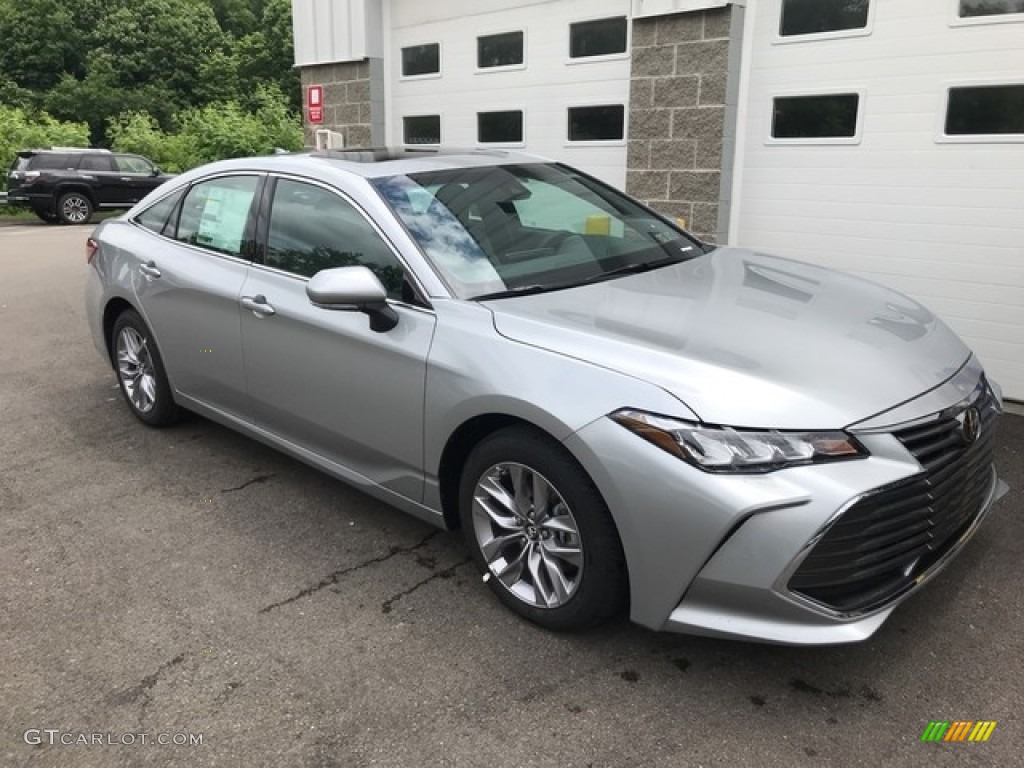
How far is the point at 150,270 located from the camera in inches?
177

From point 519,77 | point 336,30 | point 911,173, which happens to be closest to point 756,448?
point 911,173

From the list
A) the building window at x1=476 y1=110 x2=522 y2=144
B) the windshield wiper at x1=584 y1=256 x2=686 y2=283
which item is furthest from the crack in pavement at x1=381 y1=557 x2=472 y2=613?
the building window at x1=476 y1=110 x2=522 y2=144

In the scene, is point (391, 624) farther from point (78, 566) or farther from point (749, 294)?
point (749, 294)

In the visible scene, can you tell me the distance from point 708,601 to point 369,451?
151 centimetres

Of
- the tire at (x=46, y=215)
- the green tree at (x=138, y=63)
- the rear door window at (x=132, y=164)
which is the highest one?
the green tree at (x=138, y=63)

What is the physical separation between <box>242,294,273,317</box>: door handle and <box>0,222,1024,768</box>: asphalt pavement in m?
0.91

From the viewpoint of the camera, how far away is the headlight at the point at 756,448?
2.36m

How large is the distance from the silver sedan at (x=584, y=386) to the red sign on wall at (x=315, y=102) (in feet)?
18.4

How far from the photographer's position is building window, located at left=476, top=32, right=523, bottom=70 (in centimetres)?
771

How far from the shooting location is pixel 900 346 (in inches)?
113

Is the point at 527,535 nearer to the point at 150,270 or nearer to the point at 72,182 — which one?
the point at 150,270

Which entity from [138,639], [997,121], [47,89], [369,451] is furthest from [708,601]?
[47,89]

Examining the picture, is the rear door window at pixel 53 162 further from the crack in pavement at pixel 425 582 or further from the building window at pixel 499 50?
the crack in pavement at pixel 425 582

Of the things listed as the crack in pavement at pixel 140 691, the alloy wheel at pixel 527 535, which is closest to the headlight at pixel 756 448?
the alloy wheel at pixel 527 535
